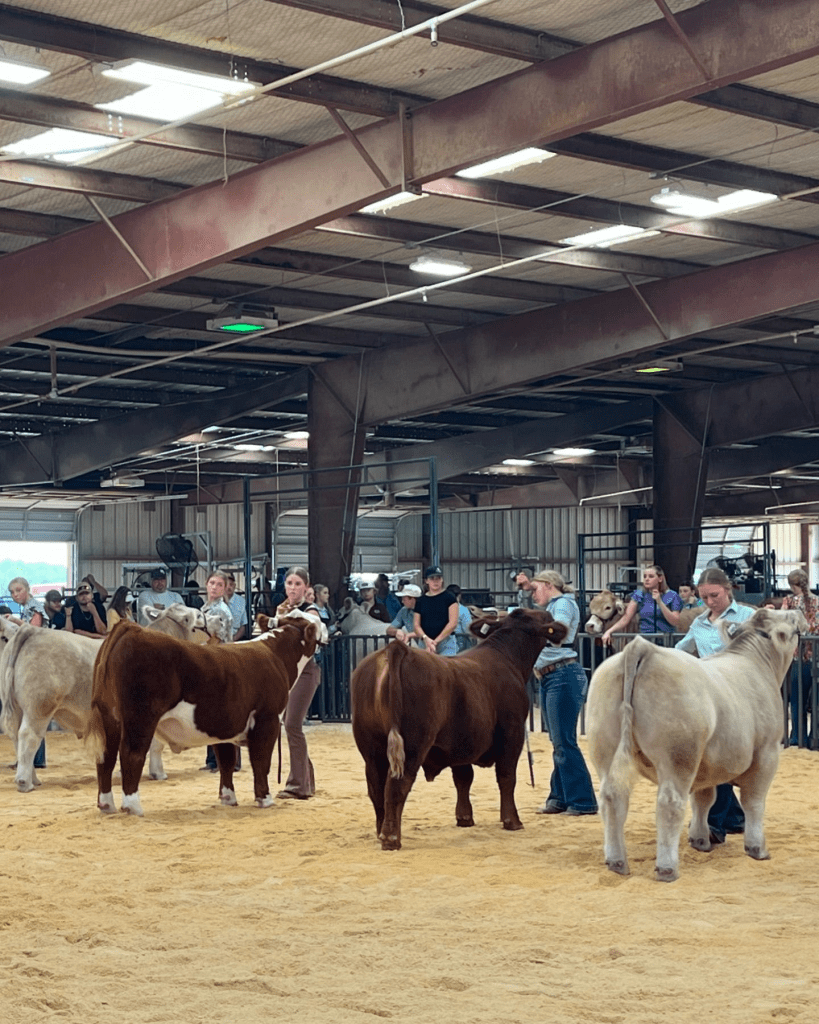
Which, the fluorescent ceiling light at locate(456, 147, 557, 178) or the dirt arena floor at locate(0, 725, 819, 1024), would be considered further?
the fluorescent ceiling light at locate(456, 147, 557, 178)

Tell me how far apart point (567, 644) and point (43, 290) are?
20.9 ft

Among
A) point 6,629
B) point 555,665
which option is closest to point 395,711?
point 555,665

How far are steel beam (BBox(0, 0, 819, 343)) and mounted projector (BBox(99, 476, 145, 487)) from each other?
15.5m

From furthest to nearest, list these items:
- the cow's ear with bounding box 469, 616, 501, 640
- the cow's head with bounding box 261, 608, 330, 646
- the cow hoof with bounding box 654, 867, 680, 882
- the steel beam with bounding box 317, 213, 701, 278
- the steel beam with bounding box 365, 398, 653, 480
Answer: the steel beam with bounding box 365, 398, 653, 480 < the steel beam with bounding box 317, 213, 701, 278 < the cow's head with bounding box 261, 608, 330, 646 < the cow's ear with bounding box 469, 616, 501, 640 < the cow hoof with bounding box 654, 867, 680, 882

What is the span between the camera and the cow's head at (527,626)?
933 centimetres

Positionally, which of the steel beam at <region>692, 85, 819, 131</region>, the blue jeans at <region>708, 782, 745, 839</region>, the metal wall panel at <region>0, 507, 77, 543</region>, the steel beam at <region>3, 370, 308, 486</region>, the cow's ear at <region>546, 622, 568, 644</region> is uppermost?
the steel beam at <region>692, 85, 819, 131</region>

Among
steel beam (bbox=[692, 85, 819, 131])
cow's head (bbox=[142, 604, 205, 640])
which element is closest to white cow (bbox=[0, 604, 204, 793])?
cow's head (bbox=[142, 604, 205, 640])

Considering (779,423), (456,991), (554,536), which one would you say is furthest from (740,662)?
(554,536)

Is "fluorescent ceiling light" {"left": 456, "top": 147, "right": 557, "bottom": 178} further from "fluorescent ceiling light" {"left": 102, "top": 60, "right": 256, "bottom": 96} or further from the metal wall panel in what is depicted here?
the metal wall panel

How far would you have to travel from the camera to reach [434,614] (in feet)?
45.2

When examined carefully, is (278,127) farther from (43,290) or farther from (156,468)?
(156,468)

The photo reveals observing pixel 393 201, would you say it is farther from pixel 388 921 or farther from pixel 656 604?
pixel 388 921

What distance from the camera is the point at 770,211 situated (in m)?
13.4

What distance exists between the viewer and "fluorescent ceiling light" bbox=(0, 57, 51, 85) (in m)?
9.02
